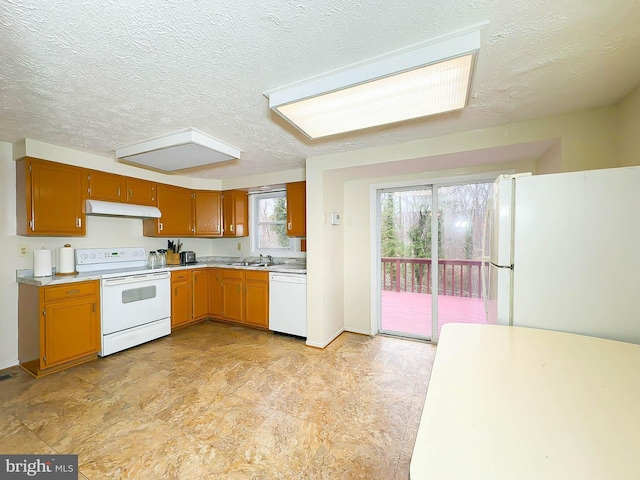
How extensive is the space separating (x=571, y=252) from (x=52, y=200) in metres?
4.22

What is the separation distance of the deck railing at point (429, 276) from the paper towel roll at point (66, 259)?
3618 millimetres

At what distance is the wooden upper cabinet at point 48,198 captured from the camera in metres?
2.53

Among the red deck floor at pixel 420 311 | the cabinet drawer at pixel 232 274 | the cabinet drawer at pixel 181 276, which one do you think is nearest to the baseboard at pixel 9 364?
the cabinet drawer at pixel 181 276

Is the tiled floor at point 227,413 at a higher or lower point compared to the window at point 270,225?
lower

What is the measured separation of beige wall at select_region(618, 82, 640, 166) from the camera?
1.64 meters

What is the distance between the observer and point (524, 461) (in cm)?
56

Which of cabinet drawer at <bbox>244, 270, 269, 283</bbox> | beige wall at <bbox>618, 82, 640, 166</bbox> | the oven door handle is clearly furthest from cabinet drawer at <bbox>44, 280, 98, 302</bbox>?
beige wall at <bbox>618, 82, 640, 166</bbox>

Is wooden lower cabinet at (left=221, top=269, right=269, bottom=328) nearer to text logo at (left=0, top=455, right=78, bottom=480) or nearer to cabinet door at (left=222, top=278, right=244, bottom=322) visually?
cabinet door at (left=222, top=278, right=244, bottom=322)

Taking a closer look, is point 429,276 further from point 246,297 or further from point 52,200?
point 52,200

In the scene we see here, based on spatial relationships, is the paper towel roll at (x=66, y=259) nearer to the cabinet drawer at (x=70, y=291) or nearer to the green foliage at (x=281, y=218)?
the cabinet drawer at (x=70, y=291)

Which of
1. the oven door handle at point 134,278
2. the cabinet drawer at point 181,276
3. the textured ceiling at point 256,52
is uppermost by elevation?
the textured ceiling at point 256,52

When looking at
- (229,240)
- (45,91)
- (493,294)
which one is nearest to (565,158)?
(493,294)

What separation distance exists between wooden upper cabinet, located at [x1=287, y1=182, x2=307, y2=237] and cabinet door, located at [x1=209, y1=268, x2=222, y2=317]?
A: 1.31 meters

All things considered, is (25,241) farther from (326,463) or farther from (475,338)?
(475,338)
